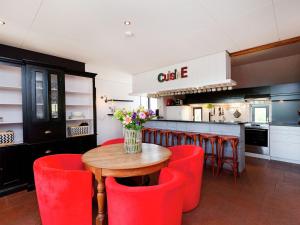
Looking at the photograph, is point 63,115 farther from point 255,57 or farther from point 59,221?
point 255,57

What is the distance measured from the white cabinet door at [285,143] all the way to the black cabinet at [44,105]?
5.09m

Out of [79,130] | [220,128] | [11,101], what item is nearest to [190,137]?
[220,128]

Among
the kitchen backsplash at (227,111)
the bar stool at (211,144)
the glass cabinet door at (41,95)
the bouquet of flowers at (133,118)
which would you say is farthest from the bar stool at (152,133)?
the glass cabinet door at (41,95)

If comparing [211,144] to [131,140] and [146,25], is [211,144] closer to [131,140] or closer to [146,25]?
[131,140]

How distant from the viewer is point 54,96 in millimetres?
3283

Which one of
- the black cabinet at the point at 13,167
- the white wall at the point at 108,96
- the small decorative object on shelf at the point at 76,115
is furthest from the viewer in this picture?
the white wall at the point at 108,96

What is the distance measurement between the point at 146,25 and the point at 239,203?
298 centimetres

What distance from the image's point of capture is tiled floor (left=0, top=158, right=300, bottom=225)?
196cm

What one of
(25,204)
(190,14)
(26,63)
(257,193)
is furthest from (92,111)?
(257,193)

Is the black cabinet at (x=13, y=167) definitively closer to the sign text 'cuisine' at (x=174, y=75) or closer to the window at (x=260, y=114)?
the sign text 'cuisine' at (x=174, y=75)

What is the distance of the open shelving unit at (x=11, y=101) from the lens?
10.2 feet

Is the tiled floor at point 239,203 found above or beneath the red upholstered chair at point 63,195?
beneath

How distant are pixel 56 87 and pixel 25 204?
2.10m

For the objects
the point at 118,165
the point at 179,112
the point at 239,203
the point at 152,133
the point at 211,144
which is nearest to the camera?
the point at 118,165
